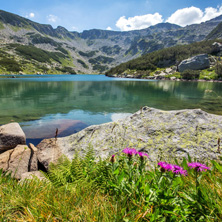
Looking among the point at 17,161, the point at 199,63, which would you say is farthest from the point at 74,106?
the point at 199,63

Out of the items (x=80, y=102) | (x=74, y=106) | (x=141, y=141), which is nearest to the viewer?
(x=141, y=141)

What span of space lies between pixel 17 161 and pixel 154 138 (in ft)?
18.9

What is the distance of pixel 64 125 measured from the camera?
16250 mm

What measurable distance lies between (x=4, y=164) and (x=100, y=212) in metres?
5.55

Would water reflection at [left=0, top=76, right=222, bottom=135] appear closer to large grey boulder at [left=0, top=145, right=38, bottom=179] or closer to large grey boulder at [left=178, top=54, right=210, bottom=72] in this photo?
large grey boulder at [left=0, top=145, right=38, bottom=179]

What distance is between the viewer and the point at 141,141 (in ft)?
18.2

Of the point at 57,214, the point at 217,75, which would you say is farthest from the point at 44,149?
the point at 217,75

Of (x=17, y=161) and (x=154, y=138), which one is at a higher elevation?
→ (x=154, y=138)

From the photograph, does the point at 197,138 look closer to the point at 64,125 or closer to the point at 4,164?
the point at 4,164

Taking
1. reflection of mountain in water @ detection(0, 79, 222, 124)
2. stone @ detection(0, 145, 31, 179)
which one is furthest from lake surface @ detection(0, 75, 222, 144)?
stone @ detection(0, 145, 31, 179)

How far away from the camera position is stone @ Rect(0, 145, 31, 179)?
5736 millimetres

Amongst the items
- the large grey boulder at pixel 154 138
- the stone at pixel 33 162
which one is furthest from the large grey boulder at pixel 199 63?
the stone at pixel 33 162

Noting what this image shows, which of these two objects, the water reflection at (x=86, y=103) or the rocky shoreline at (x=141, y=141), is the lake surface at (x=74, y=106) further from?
the rocky shoreline at (x=141, y=141)

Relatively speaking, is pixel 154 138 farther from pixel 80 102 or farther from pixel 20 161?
pixel 80 102
